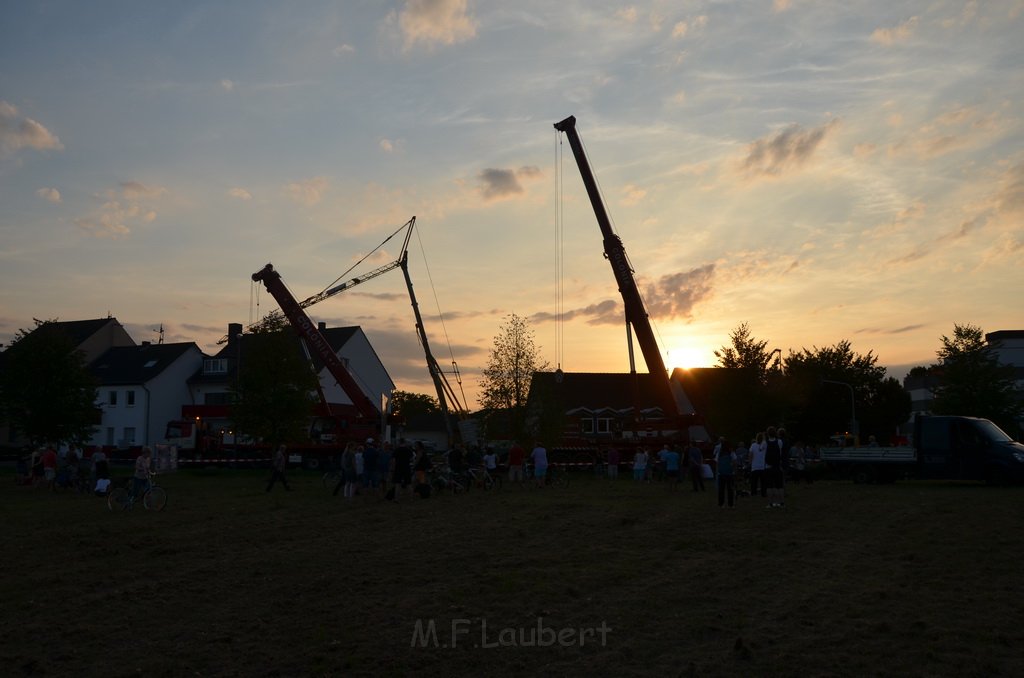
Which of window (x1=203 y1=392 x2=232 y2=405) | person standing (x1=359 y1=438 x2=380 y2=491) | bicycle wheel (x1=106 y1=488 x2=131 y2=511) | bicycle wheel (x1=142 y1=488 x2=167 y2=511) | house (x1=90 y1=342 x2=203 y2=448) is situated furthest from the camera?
window (x1=203 y1=392 x2=232 y2=405)

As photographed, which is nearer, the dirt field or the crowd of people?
the dirt field

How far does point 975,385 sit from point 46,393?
156 feet

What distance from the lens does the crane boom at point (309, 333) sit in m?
47.1

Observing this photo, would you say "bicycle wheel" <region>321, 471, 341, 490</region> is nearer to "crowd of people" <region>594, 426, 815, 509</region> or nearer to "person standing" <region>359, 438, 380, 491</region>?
"person standing" <region>359, 438, 380, 491</region>

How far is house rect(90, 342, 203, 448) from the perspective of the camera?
67.2m

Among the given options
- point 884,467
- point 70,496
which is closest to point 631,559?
point 884,467

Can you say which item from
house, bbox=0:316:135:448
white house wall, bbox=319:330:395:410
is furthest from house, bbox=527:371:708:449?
house, bbox=0:316:135:448

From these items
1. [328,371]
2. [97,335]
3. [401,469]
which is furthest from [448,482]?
[97,335]

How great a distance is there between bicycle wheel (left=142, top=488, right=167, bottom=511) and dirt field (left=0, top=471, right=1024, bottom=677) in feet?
8.50

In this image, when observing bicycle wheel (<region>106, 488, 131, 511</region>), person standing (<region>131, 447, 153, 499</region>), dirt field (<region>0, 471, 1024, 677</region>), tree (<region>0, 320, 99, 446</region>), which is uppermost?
tree (<region>0, 320, 99, 446</region>)

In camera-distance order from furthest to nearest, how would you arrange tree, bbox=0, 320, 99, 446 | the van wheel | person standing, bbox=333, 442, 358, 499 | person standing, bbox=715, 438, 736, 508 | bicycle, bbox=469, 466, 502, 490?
1. tree, bbox=0, 320, 99, 446
2. the van wheel
3. bicycle, bbox=469, 466, 502, 490
4. person standing, bbox=333, 442, 358, 499
5. person standing, bbox=715, 438, 736, 508

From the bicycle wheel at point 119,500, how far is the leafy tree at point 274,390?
964 inches

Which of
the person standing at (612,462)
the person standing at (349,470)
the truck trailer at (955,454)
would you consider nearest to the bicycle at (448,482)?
the person standing at (349,470)

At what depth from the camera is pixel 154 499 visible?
22609 millimetres
